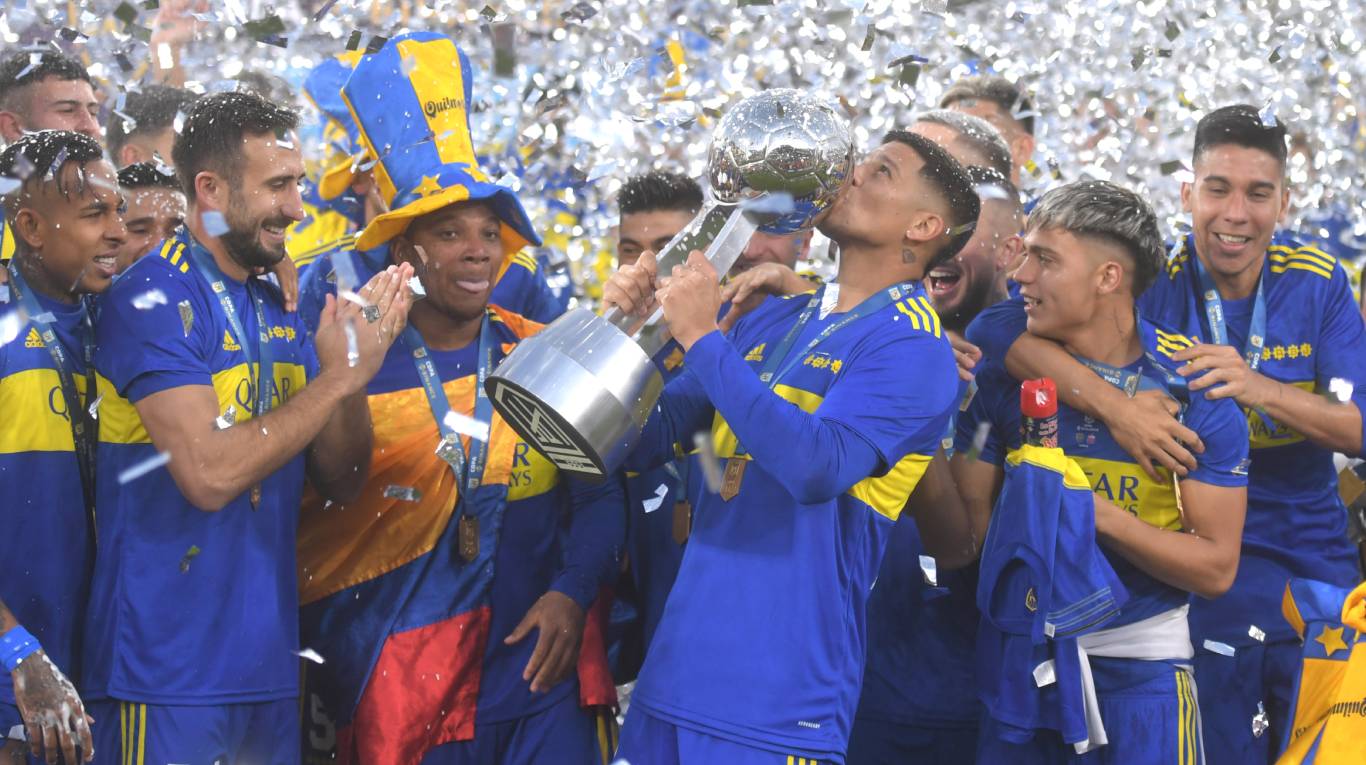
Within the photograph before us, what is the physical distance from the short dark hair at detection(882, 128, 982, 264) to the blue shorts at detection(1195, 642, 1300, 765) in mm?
1706

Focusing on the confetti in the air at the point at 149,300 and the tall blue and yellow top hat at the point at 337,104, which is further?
the tall blue and yellow top hat at the point at 337,104

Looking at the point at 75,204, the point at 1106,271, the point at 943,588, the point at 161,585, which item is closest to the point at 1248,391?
the point at 1106,271

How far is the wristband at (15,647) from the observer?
322 cm

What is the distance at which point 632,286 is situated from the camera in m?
3.09

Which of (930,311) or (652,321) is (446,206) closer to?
(652,321)

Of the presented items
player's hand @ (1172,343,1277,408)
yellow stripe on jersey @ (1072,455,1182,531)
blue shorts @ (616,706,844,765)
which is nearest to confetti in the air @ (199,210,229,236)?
blue shorts @ (616,706,844,765)

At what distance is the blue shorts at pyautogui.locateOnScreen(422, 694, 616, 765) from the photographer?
12.5ft

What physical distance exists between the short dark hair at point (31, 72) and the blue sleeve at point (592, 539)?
2412 millimetres

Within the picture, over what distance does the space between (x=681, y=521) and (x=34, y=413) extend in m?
1.68

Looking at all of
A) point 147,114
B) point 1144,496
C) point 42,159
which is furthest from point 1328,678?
point 147,114

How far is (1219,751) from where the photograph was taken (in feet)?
14.1

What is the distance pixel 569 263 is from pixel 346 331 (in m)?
3.74

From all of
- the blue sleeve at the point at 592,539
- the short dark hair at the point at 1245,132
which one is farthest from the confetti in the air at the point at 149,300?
the short dark hair at the point at 1245,132

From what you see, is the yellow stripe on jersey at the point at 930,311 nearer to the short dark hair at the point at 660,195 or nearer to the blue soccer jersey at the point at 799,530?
the blue soccer jersey at the point at 799,530
